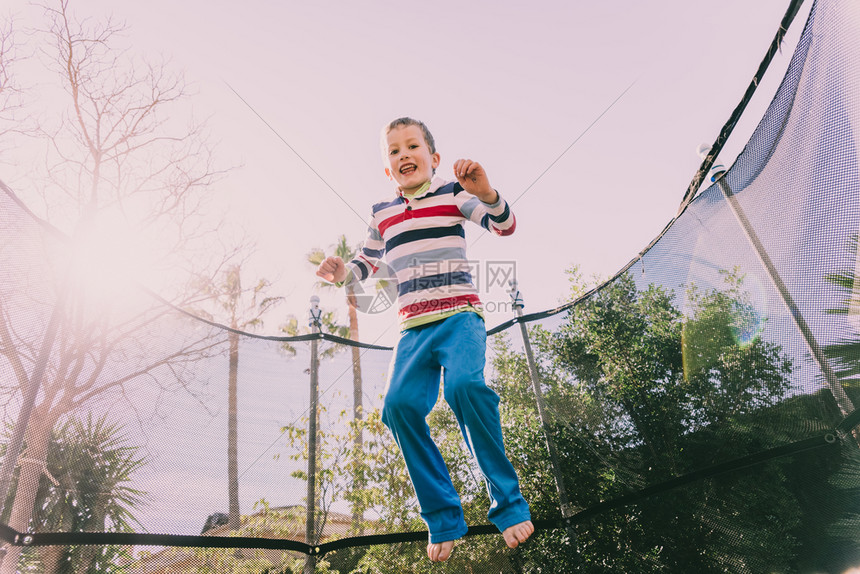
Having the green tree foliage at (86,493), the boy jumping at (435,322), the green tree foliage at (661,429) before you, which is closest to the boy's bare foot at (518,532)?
the boy jumping at (435,322)

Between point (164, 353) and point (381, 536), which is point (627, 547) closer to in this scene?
point (381, 536)

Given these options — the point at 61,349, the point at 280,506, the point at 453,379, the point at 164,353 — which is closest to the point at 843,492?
the point at 453,379

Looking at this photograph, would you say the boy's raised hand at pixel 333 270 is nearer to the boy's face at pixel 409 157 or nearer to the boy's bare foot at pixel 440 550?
the boy's face at pixel 409 157

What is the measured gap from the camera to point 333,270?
1.77 m

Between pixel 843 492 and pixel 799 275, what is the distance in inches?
30.8

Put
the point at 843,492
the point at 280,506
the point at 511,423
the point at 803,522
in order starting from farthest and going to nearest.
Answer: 1. the point at 511,423
2. the point at 280,506
3. the point at 803,522
4. the point at 843,492

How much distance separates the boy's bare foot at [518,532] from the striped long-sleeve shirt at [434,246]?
69 cm

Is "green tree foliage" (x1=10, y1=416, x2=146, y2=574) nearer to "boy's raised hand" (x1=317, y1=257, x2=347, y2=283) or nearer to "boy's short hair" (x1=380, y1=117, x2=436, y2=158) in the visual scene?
"boy's raised hand" (x1=317, y1=257, x2=347, y2=283)

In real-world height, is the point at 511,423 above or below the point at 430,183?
below

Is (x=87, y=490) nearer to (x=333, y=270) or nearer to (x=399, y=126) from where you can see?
(x=333, y=270)

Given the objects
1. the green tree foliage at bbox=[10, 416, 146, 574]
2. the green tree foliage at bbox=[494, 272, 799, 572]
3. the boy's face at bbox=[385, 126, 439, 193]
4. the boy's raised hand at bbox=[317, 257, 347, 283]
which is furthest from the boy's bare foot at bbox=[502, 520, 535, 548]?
the green tree foliage at bbox=[10, 416, 146, 574]

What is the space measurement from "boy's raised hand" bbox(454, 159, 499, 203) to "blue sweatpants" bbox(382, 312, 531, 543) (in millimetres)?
427

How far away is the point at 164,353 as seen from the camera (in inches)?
74.4

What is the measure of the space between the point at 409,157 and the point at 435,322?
25.9 inches
